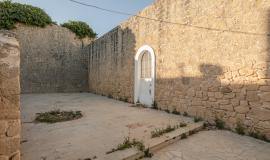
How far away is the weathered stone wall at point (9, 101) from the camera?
7.19 ft

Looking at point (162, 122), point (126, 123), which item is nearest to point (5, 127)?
point (126, 123)

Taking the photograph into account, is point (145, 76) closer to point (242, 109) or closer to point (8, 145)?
point (242, 109)

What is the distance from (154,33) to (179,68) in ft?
6.82

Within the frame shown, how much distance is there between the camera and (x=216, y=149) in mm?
3643

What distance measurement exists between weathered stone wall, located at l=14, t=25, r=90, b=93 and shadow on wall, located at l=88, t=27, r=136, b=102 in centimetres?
233

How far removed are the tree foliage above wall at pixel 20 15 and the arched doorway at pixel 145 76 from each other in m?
10.3

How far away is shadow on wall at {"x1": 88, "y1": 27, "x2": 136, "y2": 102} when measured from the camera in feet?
31.6

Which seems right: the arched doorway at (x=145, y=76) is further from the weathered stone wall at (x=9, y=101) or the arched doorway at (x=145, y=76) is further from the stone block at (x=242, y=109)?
the weathered stone wall at (x=9, y=101)

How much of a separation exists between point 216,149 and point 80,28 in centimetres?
1591

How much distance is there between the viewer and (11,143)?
2258 millimetres

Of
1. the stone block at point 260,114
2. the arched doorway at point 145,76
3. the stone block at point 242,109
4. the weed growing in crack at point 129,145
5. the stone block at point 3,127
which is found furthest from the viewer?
the arched doorway at point 145,76

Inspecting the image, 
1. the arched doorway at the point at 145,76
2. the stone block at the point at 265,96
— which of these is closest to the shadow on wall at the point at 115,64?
the arched doorway at the point at 145,76

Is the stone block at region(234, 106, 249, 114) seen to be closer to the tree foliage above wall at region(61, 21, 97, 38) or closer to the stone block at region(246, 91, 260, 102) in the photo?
the stone block at region(246, 91, 260, 102)

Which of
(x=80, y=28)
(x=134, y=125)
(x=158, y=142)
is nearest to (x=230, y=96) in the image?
(x=158, y=142)
